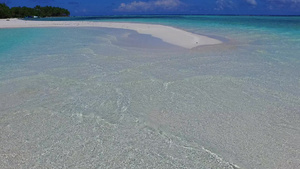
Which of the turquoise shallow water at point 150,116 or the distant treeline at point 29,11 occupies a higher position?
the distant treeline at point 29,11

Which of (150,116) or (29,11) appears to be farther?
(29,11)

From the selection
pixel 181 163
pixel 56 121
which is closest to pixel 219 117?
pixel 181 163

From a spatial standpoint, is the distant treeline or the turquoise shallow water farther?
the distant treeline

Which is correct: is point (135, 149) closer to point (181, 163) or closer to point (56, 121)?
point (181, 163)

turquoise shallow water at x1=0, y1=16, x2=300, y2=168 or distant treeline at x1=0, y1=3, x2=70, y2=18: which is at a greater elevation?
distant treeline at x1=0, y1=3, x2=70, y2=18

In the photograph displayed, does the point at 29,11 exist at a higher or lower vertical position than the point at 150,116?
higher
